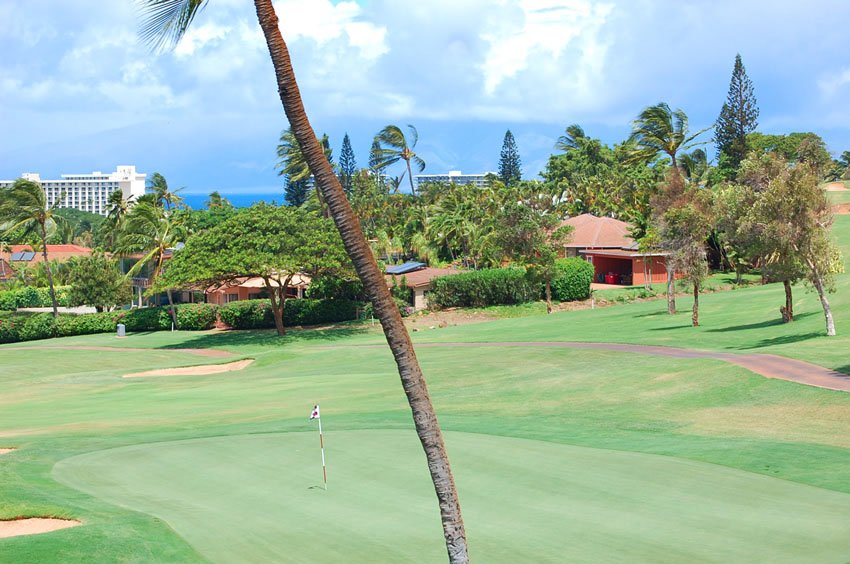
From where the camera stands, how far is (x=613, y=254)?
250 feet

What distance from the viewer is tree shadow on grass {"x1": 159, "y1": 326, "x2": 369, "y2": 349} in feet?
180

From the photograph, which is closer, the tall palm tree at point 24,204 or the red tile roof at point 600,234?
the tall palm tree at point 24,204

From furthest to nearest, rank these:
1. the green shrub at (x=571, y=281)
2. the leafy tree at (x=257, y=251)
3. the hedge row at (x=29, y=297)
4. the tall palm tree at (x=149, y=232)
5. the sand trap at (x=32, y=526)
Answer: the hedge row at (x=29, y=297) < the tall palm tree at (x=149, y=232) < the green shrub at (x=571, y=281) < the leafy tree at (x=257, y=251) < the sand trap at (x=32, y=526)

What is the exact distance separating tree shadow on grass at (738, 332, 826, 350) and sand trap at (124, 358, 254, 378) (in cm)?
2284

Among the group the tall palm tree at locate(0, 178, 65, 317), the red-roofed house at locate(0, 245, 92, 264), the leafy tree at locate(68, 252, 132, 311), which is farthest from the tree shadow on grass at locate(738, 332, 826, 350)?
the red-roofed house at locate(0, 245, 92, 264)

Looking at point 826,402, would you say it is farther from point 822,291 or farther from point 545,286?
point 545,286

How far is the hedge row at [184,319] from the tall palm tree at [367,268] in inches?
2051

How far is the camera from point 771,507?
50.1 ft

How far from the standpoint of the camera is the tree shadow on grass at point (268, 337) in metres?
54.8

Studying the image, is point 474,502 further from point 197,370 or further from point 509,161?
point 509,161

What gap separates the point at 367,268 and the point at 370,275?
9 cm

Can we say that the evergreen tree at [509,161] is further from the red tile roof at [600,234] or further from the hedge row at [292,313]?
the hedge row at [292,313]

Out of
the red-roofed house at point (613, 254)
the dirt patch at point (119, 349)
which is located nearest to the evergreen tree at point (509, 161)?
the red-roofed house at point (613, 254)

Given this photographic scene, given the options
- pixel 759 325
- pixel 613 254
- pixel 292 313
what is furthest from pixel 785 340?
pixel 613 254
